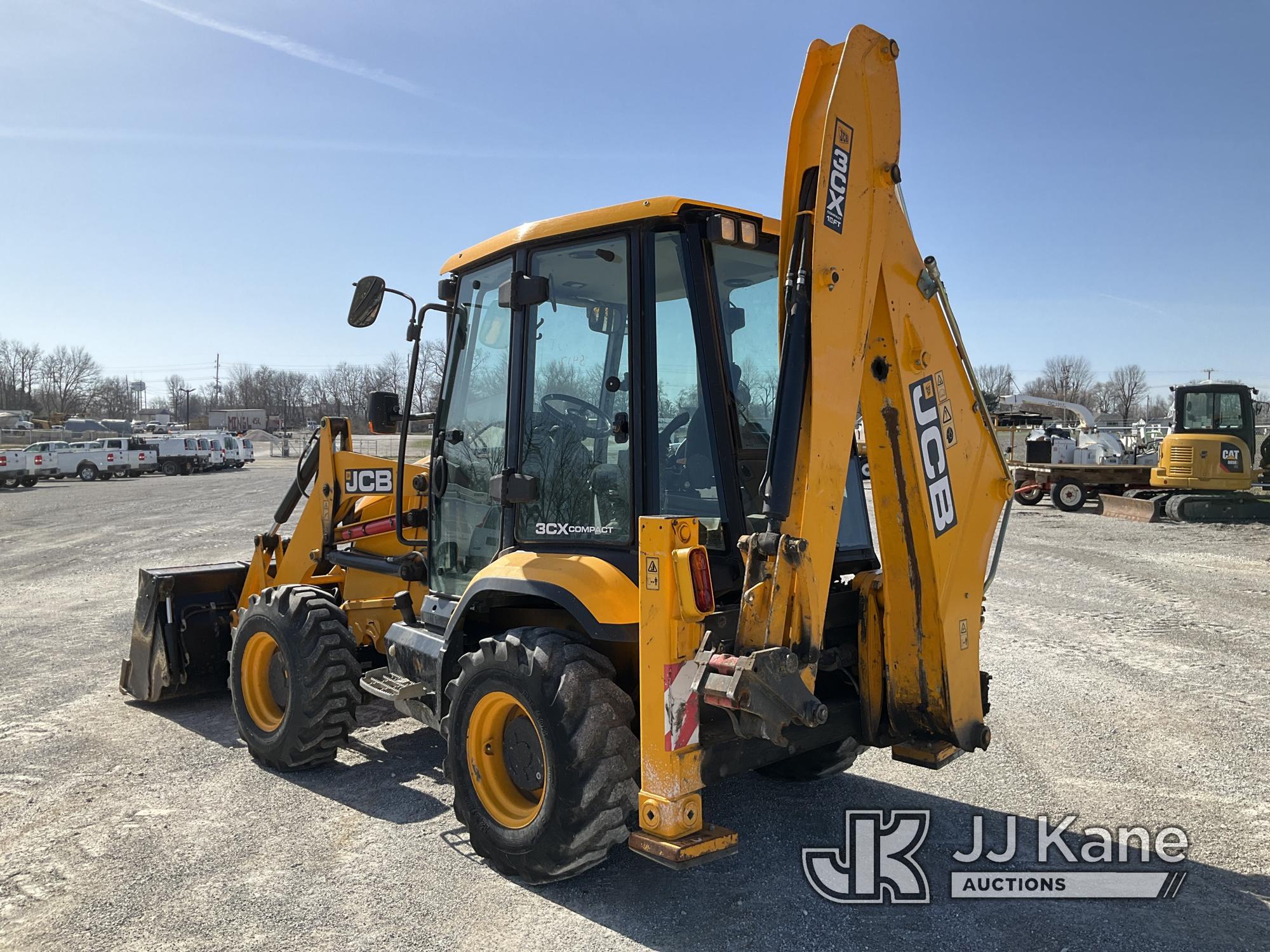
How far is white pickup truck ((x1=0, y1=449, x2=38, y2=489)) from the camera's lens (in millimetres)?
32562

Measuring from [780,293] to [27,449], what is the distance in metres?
38.7

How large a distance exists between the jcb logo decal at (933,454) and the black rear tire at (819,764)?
142 centimetres

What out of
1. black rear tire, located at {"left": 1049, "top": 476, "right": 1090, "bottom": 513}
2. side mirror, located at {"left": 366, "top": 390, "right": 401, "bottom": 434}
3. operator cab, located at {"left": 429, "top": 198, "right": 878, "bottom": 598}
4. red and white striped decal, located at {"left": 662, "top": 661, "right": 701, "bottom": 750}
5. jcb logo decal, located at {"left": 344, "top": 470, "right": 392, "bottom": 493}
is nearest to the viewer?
red and white striped decal, located at {"left": 662, "top": 661, "right": 701, "bottom": 750}

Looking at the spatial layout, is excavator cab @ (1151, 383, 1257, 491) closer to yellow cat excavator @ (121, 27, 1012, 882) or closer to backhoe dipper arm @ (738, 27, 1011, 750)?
yellow cat excavator @ (121, 27, 1012, 882)

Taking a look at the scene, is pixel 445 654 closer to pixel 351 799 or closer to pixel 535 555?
pixel 535 555

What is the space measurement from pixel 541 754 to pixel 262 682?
8.02 ft

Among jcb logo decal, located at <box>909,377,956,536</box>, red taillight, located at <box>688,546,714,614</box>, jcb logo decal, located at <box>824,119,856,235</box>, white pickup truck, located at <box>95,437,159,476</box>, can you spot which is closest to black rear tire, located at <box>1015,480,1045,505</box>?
jcb logo decal, located at <box>909,377,956,536</box>

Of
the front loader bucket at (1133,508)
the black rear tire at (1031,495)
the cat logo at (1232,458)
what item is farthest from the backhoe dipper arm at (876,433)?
the black rear tire at (1031,495)

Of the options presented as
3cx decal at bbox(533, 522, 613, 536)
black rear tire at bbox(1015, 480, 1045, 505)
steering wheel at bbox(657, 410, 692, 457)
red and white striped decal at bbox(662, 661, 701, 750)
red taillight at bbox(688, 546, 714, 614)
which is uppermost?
steering wheel at bbox(657, 410, 692, 457)

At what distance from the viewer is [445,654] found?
13.5 ft

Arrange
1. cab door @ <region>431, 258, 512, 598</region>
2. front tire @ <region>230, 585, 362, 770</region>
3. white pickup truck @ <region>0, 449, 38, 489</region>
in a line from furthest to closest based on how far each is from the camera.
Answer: white pickup truck @ <region>0, 449, 38, 489</region>
front tire @ <region>230, 585, 362, 770</region>
cab door @ <region>431, 258, 512, 598</region>

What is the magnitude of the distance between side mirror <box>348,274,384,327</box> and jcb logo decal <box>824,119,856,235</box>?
2.43 metres

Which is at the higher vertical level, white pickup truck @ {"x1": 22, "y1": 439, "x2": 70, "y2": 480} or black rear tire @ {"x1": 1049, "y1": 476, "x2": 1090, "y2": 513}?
white pickup truck @ {"x1": 22, "y1": 439, "x2": 70, "y2": 480}

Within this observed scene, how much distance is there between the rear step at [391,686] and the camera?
444 cm
